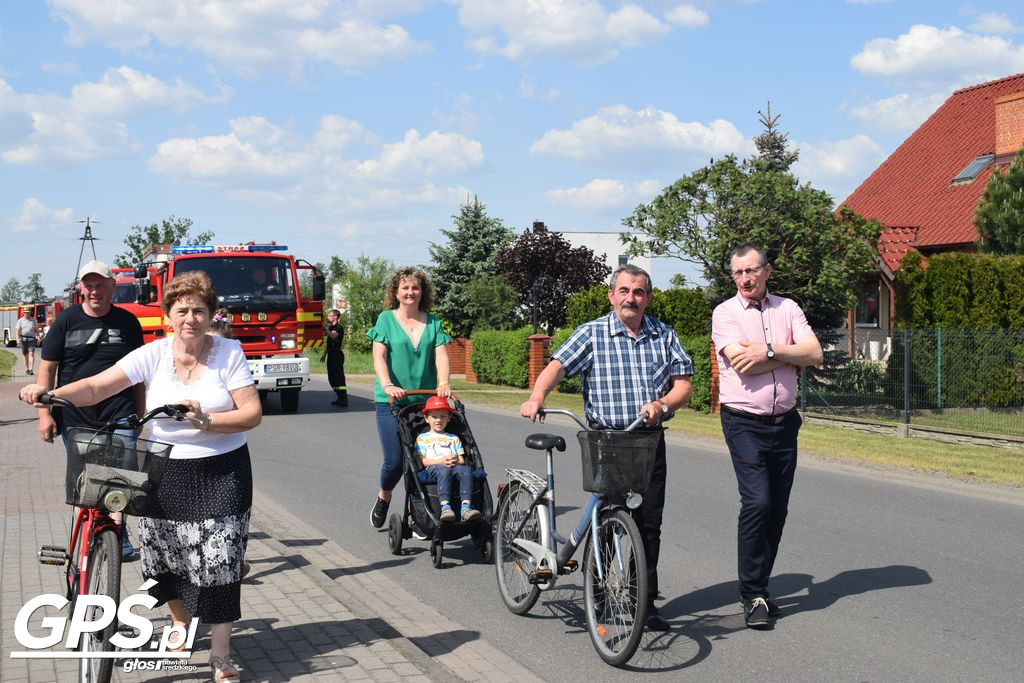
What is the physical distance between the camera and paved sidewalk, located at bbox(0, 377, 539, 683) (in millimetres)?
4875

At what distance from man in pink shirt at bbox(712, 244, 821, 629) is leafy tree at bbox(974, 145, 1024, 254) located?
61.4 ft

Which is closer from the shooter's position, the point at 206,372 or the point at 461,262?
the point at 206,372

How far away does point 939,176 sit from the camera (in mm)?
33562

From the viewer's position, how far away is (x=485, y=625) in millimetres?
6016

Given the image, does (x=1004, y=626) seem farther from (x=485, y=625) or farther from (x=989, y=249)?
(x=989, y=249)

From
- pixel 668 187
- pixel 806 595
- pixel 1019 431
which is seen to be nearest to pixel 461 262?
pixel 668 187

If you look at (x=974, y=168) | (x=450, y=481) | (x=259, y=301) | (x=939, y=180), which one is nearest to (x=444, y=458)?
(x=450, y=481)

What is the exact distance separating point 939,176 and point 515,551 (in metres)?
31.1

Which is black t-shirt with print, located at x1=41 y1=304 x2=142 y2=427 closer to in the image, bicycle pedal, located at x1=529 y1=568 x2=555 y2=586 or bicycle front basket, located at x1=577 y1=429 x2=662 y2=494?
bicycle pedal, located at x1=529 y1=568 x2=555 y2=586

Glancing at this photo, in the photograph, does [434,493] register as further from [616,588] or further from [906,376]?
[906,376]

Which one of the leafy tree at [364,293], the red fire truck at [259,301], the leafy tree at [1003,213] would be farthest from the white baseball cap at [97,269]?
the leafy tree at [364,293]

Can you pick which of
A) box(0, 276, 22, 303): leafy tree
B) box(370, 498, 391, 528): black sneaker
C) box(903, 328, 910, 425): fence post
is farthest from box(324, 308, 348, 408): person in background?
box(0, 276, 22, 303): leafy tree

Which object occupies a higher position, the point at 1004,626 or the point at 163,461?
the point at 163,461

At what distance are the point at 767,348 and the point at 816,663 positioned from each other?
5.29 feet
